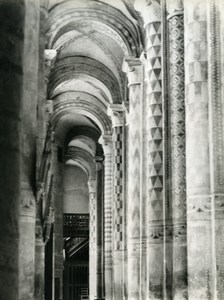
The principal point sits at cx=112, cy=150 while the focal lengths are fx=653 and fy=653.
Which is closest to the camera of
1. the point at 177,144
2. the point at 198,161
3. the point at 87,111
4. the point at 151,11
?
the point at 198,161

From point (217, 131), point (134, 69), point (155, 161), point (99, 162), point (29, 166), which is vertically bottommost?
point (29, 166)

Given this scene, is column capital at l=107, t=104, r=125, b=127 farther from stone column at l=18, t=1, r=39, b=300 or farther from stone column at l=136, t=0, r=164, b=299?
stone column at l=18, t=1, r=39, b=300

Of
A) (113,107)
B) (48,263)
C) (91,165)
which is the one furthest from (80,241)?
(113,107)

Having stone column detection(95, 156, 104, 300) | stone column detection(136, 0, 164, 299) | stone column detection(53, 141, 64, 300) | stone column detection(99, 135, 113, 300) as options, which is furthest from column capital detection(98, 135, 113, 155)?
stone column detection(136, 0, 164, 299)

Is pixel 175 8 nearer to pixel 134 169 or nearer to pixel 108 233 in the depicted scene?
pixel 134 169

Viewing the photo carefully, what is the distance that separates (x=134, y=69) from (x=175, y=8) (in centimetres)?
596

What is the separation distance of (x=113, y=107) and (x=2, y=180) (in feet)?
62.4

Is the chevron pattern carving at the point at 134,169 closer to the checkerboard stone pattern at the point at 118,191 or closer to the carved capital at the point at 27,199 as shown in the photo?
the checkerboard stone pattern at the point at 118,191

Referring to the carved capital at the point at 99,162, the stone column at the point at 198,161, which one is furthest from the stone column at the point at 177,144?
the carved capital at the point at 99,162

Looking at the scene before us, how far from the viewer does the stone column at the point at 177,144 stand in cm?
1212

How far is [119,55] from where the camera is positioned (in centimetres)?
2295

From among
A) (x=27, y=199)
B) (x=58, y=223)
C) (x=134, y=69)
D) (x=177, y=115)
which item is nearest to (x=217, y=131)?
(x=177, y=115)

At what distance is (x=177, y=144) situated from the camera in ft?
42.2

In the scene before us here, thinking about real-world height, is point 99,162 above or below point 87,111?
below
